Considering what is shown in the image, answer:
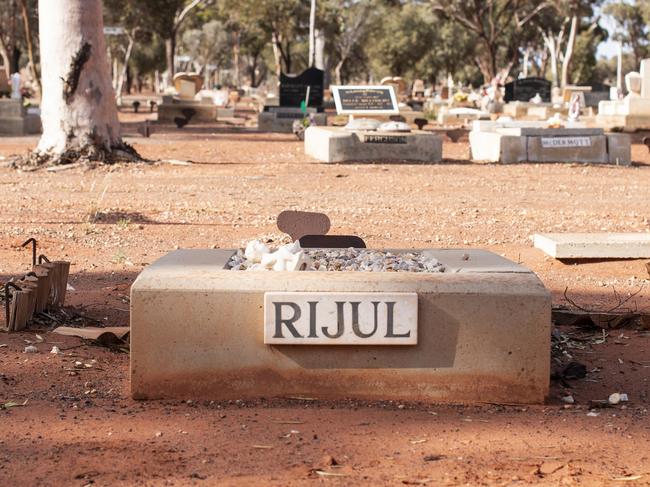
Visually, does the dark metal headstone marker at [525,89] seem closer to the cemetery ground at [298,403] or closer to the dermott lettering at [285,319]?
the cemetery ground at [298,403]

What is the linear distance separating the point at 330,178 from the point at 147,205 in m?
4.12

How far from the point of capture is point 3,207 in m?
13.1

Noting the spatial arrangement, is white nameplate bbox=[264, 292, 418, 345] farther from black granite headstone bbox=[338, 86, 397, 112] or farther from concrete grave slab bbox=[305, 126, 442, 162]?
black granite headstone bbox=[338, 86, 397, 112]

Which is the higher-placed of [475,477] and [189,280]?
[189,280]

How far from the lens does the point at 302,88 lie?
3581 cm

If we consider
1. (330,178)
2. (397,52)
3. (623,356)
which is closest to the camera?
(623,356)

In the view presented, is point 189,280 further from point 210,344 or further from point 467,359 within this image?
point 467,359

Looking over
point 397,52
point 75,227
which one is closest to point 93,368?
point 75,227

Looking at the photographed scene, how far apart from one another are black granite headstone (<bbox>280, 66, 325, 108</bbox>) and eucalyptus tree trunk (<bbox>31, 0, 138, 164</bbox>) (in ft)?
56.4

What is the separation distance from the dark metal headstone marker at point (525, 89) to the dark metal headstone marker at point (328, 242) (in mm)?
37580

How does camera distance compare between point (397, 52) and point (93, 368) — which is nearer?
point (93, 368)

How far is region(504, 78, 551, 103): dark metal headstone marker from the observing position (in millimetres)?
43719

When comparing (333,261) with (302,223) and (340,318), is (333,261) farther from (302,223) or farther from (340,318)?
(302,223)

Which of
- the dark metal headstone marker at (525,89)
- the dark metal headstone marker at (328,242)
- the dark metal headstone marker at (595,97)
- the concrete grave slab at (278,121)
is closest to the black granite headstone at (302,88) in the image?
the concrete grave slab at (278,121)
